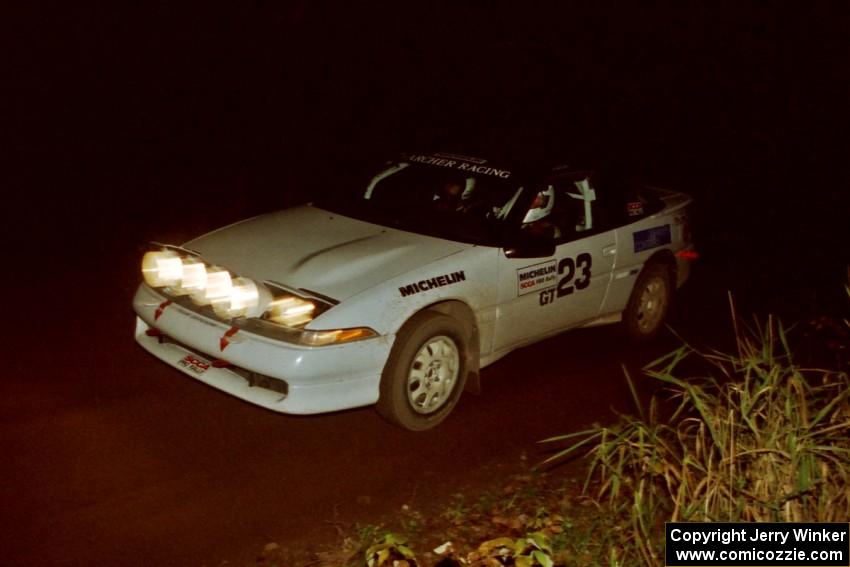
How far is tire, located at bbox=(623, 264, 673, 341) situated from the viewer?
6.66 metres

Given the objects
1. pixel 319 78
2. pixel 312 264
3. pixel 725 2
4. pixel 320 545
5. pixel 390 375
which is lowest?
pixel 320 545

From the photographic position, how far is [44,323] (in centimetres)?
642

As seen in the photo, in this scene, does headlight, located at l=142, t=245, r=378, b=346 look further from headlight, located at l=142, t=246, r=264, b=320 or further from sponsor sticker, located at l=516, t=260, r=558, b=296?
sponsor sticker, located at l=516, t=260, r=558, b=296

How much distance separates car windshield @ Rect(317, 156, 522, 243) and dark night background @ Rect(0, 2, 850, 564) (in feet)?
1.27

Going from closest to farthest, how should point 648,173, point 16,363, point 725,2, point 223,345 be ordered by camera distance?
1. point 223,345
2. point 16,363
3. point 648,173
4. point 725,2

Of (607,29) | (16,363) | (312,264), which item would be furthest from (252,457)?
(607,29)

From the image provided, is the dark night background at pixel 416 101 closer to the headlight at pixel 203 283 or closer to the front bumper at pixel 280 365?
the headlight at pixel 203 283

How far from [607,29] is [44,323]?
11.1 m

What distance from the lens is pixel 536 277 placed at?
18.4 feet

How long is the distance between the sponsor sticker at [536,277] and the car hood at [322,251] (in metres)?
0.43

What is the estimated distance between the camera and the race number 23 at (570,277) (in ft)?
18.8

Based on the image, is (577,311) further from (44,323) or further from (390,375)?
(44,323)

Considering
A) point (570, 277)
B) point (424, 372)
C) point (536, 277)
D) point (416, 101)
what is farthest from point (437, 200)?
point (416, 101)

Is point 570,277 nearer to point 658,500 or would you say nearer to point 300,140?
point 658,500
